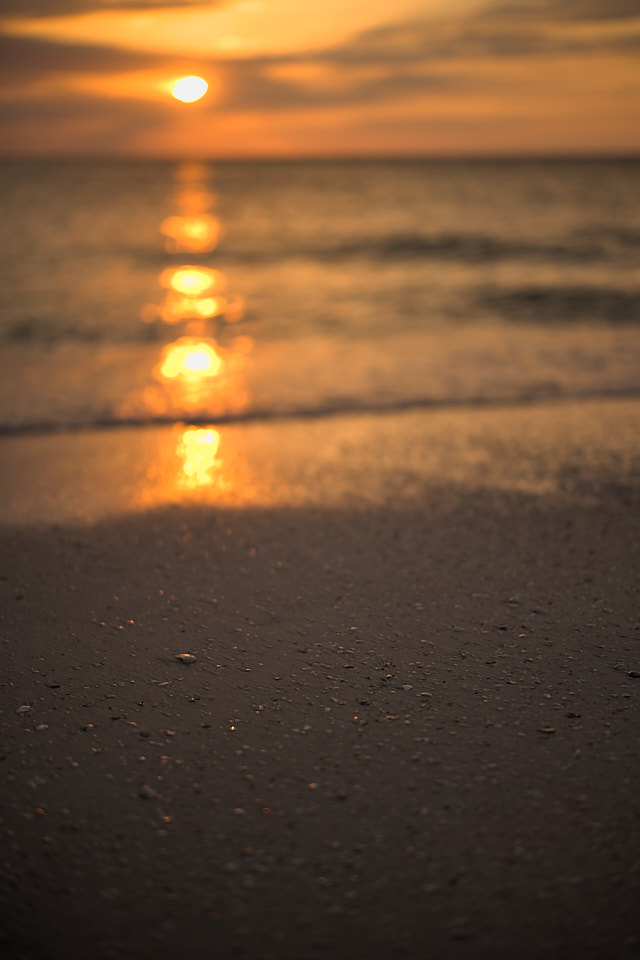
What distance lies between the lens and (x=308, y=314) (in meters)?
15.0

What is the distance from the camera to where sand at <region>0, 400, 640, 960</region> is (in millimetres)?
2111

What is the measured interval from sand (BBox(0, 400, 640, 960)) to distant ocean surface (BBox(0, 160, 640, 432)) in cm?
323

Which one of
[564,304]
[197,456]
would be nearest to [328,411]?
[197,456]

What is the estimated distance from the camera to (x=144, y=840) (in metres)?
2.35

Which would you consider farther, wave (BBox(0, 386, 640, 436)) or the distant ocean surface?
the distant ocean surface

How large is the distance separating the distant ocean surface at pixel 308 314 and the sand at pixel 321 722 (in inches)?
127

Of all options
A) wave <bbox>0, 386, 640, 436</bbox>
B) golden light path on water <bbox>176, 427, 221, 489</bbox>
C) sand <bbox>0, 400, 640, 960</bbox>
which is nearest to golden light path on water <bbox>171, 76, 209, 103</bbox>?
wave <bbox>0, 386, 640, 436</bbox>

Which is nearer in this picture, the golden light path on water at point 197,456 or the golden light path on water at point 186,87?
the golden light path on water at point 197,456

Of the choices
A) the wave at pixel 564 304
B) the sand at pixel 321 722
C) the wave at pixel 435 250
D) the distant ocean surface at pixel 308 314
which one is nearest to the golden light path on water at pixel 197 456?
the sand at pixel 321 722

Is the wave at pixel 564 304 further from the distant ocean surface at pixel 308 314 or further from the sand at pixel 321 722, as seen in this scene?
the sand at pixel 321 722

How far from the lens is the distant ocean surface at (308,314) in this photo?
8711 millimetres

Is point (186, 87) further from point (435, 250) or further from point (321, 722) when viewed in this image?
point (435, 250)

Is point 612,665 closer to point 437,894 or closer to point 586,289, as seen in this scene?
point 437,894

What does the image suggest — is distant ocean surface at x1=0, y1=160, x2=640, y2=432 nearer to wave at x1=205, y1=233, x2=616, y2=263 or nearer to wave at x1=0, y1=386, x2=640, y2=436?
wave at x1=0, y1=386, x2=640, y2=436
